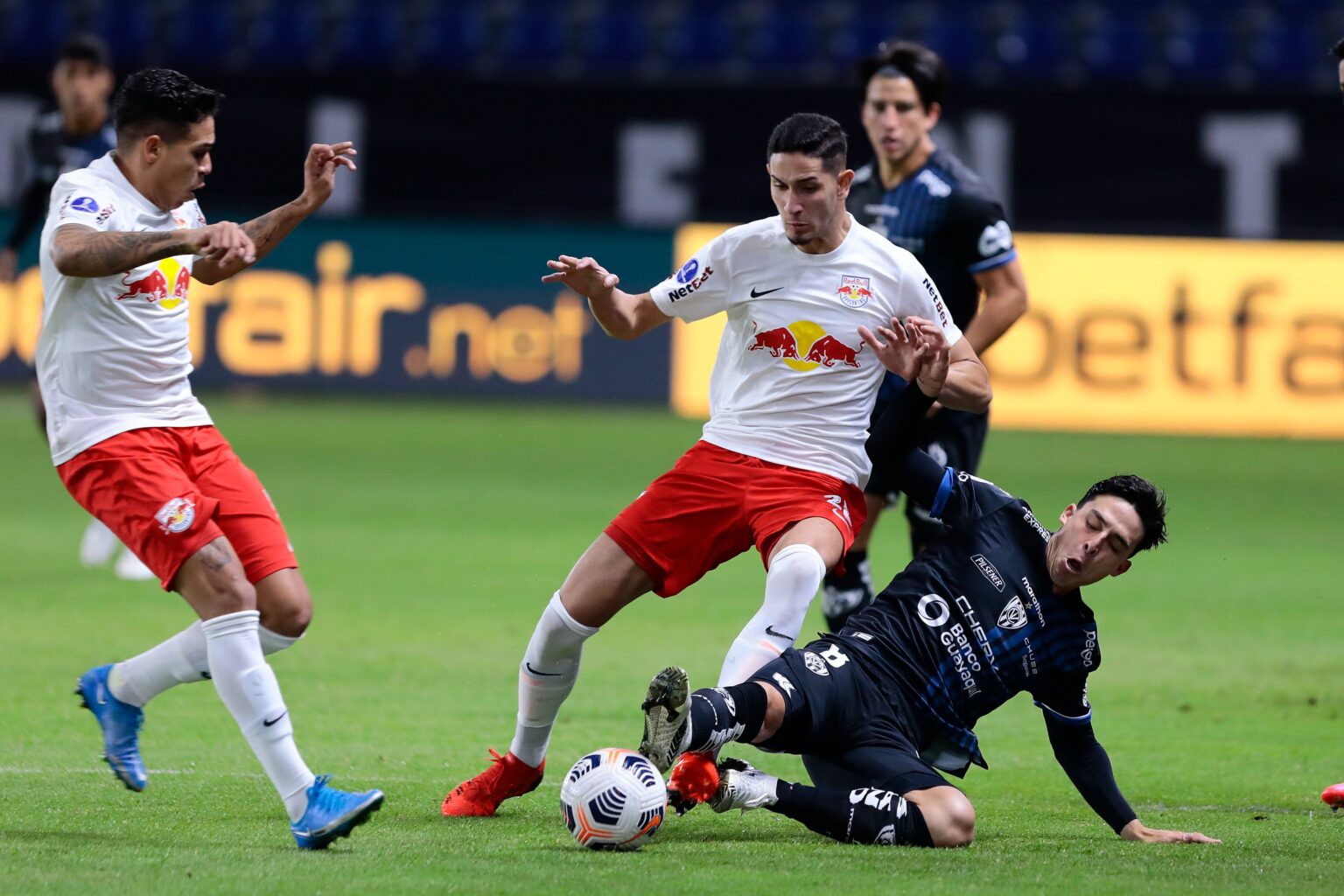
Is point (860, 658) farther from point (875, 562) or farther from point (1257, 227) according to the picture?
point (1257, 227)

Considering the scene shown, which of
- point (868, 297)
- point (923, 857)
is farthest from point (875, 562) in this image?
point (923, 857)

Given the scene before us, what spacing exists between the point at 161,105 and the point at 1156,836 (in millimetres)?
3189

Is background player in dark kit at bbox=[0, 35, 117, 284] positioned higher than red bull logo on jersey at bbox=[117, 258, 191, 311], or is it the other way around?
background player in dark kit at bbox=[0, 35, 117, 284]

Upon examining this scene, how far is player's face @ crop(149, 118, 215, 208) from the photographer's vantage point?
195 inches

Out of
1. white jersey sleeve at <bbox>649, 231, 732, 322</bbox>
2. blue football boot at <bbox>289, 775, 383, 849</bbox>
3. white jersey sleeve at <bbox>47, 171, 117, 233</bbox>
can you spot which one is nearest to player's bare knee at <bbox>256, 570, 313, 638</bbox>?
blue football boot at <bbox>289, 775, 383, 849</bbox>

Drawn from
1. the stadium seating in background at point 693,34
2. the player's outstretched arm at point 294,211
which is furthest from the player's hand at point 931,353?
the stadium seating in background at point 693,34

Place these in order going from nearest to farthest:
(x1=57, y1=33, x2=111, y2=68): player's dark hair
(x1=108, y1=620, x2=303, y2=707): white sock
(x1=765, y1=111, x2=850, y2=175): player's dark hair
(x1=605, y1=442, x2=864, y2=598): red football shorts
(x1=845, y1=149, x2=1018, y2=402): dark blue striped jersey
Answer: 1. (x1=108, y1=620, x2=303, y2=707): white sock
2. (x1=765, y1=111, x2=850, y2=175): player's dark hair
3. (x1=605, y1=442, x2=864, y2=598): red football shorts
4. (x1=845, y1=149, x2=1018, y2=402): dark blue striped jersey
5. (x1=57, y1=33, x2=111, y2=68): player's dark hair

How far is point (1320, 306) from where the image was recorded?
1634cm

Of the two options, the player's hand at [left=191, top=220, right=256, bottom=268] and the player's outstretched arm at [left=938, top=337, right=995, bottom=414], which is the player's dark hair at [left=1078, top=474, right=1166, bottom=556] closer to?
the player's outstretched arm at [left=938, top=337, right=995, bottom=414]

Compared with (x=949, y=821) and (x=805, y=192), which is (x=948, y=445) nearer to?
(x=805, y=192)

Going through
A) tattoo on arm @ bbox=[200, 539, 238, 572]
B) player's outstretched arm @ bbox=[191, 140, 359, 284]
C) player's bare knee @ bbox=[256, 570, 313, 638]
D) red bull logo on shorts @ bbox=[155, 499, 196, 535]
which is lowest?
player's bare knee @ bbox=[256, 570, 313, 638]

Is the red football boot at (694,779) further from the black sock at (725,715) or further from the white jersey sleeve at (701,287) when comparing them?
the white jersey sleeve at (701,287)

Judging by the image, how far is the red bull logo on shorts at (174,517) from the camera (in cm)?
476

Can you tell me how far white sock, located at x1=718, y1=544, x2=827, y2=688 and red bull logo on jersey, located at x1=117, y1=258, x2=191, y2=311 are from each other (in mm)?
1759
